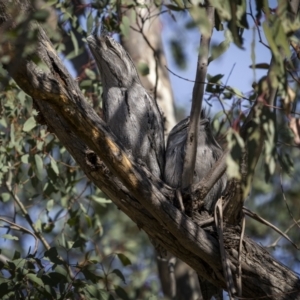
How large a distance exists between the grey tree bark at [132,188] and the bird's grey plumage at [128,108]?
2.37ft

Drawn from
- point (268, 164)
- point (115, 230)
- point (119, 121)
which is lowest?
point (268, 164)

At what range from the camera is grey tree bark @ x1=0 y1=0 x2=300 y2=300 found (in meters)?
2.93

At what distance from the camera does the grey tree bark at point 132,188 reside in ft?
9.60

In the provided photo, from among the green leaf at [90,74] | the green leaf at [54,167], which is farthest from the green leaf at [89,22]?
the green leaf at [54,167]

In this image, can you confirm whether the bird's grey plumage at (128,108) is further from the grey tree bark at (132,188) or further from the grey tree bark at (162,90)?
the grey tree bark at (162,90)

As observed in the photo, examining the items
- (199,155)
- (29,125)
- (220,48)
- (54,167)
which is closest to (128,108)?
(199,155)

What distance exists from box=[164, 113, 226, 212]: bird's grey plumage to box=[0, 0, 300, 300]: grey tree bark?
54 cm

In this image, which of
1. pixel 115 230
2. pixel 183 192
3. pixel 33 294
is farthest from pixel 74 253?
pixel 183 192

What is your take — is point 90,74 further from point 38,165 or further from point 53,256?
point 53,256

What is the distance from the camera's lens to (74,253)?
25.0ft

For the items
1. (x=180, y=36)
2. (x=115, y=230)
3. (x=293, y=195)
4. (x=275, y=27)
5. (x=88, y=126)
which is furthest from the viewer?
(x=115, y=230)

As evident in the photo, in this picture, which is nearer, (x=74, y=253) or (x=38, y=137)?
(x=38, y=137)

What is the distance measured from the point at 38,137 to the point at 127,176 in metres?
1.96

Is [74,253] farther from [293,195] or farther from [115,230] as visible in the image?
[293,195]
